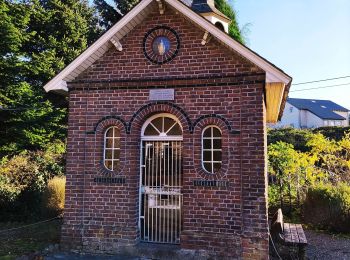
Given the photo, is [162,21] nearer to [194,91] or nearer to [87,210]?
[194,91]

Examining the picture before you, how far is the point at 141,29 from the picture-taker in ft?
27.7

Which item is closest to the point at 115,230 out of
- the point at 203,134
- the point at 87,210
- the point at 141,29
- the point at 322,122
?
the point at 87,210

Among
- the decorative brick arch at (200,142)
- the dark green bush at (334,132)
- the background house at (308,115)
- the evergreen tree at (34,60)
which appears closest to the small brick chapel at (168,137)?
the decorative brick arch at (200,142)

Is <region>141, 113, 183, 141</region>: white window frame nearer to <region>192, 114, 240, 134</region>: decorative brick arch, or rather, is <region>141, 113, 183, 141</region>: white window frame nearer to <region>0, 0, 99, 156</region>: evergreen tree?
<region>192, 114, 240, 134</region>: decorative brick arch

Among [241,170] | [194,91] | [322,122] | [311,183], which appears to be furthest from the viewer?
[322,122]

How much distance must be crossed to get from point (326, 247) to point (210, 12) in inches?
297

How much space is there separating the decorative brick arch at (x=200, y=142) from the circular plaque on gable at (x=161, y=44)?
176 centimetres

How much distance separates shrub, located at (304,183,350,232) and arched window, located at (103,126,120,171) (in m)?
7.74

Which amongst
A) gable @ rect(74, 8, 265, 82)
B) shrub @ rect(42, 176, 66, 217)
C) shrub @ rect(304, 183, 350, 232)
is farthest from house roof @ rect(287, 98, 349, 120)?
gable @ rect(74, 8, 265, 82)

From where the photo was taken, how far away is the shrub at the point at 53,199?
40.5ft

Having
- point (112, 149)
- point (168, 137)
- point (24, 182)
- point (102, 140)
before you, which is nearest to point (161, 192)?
point (168, 137)

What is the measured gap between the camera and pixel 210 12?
1017cm

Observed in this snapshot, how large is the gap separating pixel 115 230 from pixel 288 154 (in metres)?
9.46

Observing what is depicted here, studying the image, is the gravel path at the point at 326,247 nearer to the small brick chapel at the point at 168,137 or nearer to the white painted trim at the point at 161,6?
the small brick chapel at the point at 168,137
